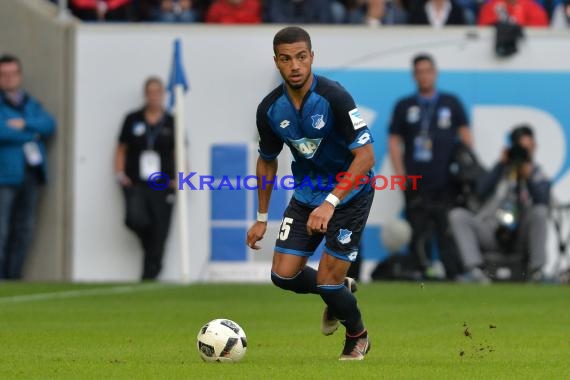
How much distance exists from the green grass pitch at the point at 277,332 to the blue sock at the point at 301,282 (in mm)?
453

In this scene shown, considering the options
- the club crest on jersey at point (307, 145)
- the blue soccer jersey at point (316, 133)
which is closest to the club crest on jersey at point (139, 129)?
the blue soccer jersey at point (316, 133)

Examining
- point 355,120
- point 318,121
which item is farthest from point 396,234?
point 355,120

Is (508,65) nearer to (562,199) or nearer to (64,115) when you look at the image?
(562,199)

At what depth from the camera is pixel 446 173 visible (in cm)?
1941

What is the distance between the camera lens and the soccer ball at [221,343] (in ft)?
30.2

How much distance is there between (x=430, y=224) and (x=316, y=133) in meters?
10.4

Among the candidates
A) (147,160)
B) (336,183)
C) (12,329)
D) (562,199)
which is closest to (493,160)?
(562,199)

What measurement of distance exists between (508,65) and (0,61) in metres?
6.75

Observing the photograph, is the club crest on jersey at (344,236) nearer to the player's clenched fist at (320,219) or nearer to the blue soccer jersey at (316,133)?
the blue soccer jersey at (316,133)

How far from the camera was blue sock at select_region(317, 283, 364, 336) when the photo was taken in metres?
9.23

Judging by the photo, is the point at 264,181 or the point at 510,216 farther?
the point at 510,216

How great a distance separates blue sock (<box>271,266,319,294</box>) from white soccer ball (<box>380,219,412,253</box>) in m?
9.77

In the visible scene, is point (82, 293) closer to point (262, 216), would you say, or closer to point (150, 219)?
point (150, 219)

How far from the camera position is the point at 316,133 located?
9.29 metres
